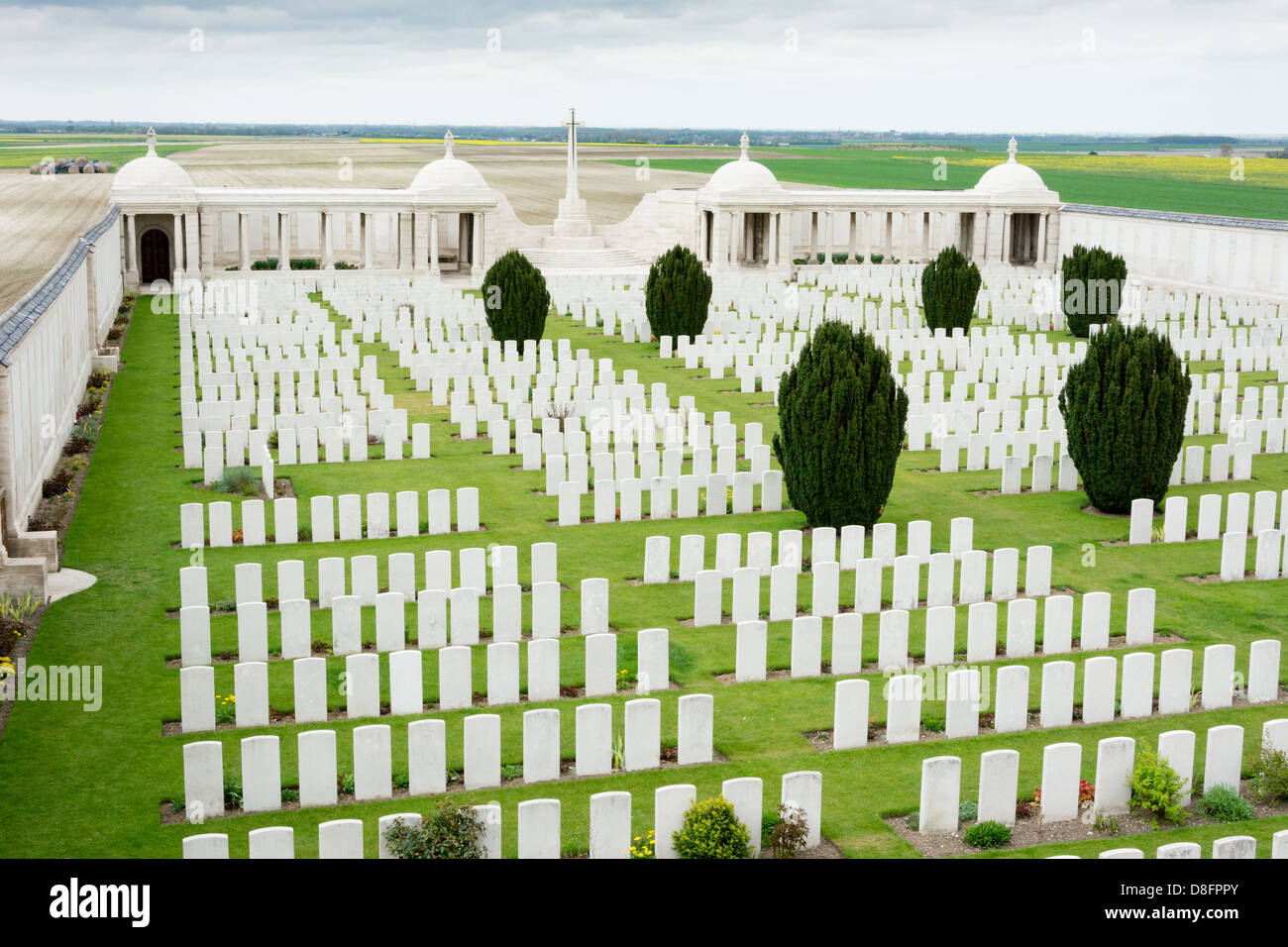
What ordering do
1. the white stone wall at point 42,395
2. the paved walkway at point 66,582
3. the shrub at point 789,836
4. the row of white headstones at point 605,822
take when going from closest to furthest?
the row of white headstones at point 605,822 → the shrub at point 789,836 → the paved walkway at point 66,582 → the white stone wall at point 42,395

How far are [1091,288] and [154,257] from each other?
98.8 ft

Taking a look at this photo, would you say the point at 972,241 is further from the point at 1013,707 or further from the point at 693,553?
the point at 1013,707

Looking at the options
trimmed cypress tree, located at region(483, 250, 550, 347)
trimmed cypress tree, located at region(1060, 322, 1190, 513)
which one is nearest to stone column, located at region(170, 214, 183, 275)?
trimmed cypress tree, located at region(483, 250, 550, 347)

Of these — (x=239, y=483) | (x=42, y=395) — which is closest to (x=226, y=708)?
(x=239, y=483)

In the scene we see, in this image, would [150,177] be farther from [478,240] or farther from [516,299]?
[516,299]

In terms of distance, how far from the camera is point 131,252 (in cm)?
4762

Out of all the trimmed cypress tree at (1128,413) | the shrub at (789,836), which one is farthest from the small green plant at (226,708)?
the trimmed cypress tree at (1128,413)

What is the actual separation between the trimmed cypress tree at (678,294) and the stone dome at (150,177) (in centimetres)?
1967

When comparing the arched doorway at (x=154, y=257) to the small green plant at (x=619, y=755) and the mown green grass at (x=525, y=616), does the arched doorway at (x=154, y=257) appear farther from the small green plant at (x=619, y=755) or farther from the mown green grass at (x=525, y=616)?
the small green plant at (x=619, y=755)

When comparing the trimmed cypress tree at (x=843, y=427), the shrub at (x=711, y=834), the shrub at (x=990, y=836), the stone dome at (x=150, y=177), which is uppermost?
the stone dome at (x=150, y=177)

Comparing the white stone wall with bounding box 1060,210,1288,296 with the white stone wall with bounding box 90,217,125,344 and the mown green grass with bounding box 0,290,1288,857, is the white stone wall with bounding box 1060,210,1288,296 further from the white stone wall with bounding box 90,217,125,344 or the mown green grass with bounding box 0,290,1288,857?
the white stone wall with bounding box 90,217,125,344

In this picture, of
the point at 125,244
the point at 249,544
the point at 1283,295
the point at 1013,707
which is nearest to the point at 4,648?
the point at 249,544

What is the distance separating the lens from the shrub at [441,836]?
31.9 ft
